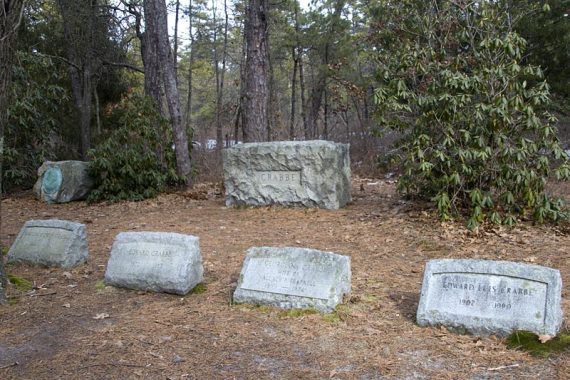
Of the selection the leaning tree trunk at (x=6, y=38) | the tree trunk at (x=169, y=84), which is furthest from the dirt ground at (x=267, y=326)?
the tree trunk at (x=169, y=84)

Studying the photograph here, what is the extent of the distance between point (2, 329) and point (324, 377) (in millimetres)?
2591

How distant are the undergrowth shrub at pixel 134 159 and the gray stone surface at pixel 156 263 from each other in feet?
19.0

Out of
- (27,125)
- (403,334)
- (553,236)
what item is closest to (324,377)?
(403,334)

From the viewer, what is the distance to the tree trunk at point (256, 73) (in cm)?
1061

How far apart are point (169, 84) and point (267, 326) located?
790 cm

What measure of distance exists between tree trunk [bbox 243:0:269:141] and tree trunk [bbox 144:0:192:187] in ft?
4.55

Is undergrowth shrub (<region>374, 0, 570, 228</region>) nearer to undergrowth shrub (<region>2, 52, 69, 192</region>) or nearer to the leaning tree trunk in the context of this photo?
the leaning tree trunk

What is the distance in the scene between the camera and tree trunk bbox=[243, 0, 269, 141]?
10.6 meters

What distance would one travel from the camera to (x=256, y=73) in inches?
425

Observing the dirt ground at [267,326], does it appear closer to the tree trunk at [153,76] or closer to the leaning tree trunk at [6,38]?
the leaning tree trunk at [6,38]

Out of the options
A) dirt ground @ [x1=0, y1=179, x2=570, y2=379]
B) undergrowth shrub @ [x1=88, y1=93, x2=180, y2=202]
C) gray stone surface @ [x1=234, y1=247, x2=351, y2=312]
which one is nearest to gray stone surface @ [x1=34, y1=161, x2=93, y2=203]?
undergrowth shrub @ [x1=88, y1=93, x2=180, y2=202]

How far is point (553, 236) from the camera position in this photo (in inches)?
251

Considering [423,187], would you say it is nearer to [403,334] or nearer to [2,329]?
[403,334]

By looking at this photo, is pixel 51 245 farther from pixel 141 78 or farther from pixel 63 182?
pixel 141 78
